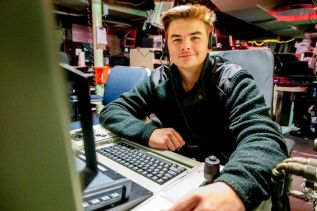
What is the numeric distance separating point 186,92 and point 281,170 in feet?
2.53

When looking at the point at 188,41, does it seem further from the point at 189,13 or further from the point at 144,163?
the point at 144,163

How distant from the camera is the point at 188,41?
1188mm

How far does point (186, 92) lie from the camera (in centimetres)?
128

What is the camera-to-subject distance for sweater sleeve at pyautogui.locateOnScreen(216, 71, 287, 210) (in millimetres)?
603

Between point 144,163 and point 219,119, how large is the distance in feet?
1.79

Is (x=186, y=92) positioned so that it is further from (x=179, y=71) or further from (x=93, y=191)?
(x=93, y=191)

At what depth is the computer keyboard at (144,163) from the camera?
0.73 m

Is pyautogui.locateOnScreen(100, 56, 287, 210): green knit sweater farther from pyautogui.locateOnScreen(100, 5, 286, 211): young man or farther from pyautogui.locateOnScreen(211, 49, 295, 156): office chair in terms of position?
pyautogui.locateOnScreen(211, 49, 295, 156): office chair

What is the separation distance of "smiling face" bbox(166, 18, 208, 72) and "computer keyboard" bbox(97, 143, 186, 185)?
54cm

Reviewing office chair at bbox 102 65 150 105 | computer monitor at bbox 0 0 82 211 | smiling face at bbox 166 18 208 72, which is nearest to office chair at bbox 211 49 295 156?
smiling face at bbox 166 18 208 72

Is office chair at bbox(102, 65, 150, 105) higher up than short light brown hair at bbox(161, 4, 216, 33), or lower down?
lower down

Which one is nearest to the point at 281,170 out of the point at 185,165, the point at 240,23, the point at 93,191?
the point at 185,165

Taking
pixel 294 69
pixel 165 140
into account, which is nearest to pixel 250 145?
pixel 165 140

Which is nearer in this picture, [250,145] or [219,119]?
[250,145]
